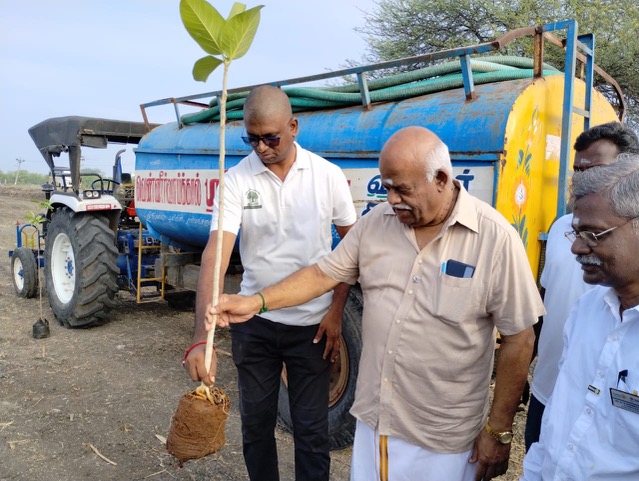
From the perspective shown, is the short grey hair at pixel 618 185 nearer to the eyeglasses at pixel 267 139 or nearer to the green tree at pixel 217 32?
the green tree at pixel 217 32

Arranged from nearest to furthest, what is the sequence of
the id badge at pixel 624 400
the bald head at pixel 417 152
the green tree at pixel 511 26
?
1. the id badge at pixel 624 400
2. the bald head at pixel 417 152
3. the green tree at pixel 511 26

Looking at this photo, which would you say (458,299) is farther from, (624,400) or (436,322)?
(624,400)

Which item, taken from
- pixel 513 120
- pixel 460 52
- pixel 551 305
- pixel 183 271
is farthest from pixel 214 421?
pixel 183 271

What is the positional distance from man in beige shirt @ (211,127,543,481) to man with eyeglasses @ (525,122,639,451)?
1.23 feet

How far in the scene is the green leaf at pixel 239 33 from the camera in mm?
1918

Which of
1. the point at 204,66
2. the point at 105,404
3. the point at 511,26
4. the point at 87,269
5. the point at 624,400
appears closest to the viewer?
the point at 624,400

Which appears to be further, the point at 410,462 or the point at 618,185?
the point at 410,462

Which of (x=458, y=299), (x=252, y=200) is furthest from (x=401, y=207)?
(x=252, y=200)

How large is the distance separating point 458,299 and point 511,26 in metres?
11.6

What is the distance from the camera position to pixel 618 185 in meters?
1.37

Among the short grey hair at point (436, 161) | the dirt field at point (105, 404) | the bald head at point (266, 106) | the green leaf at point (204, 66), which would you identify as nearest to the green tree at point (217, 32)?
the green leaf at point (204, 66)

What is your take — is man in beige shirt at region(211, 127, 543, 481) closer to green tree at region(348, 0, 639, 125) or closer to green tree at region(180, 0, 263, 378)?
green tree at region(180, 0, 263, 378)

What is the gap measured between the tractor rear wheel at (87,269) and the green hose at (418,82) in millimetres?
2433

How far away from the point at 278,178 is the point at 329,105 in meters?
A: 1.57
